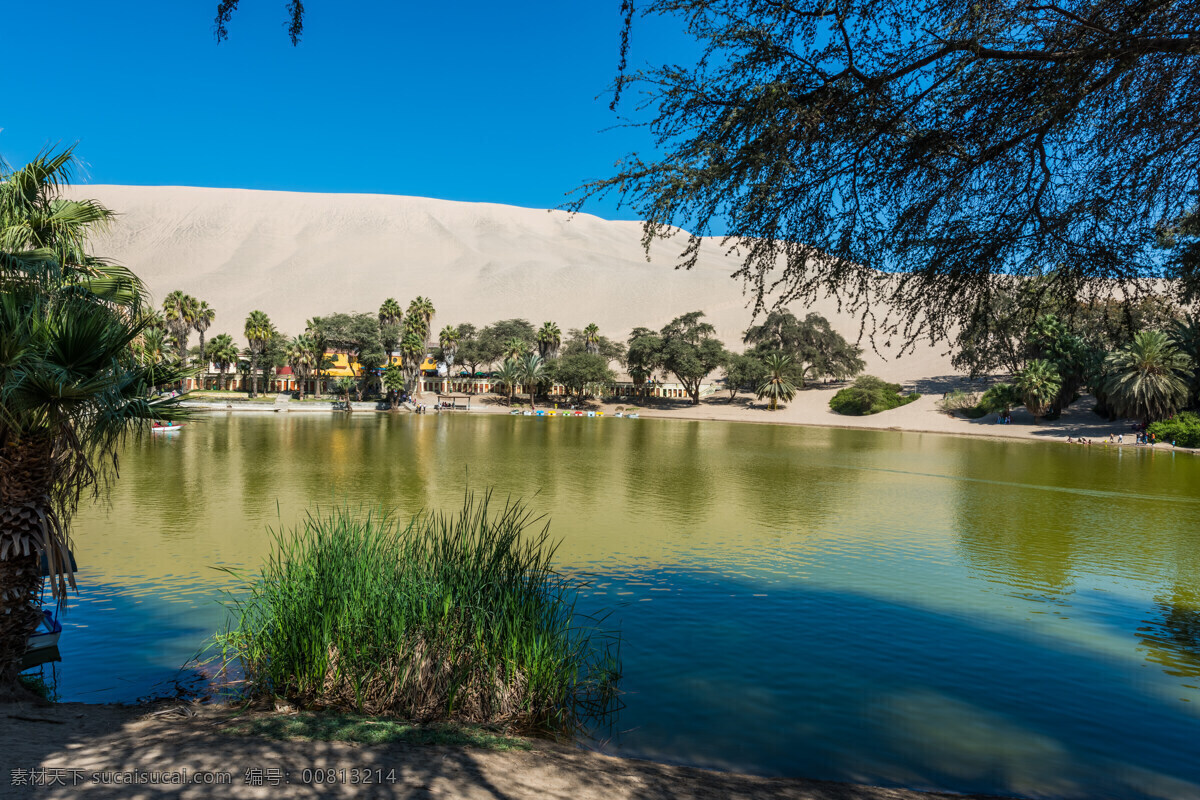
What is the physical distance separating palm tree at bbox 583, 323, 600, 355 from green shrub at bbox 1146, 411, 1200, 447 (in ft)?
190

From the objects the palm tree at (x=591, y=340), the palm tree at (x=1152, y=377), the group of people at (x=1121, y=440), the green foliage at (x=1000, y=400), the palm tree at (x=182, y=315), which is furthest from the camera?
the palm tree at (x=591, y=340)

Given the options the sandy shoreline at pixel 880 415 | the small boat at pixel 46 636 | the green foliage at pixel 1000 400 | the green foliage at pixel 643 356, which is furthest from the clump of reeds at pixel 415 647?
the green foliage at pixel 643 356

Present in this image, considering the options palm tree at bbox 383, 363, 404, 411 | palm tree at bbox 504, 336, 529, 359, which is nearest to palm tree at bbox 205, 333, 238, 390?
palm tree at bbox 383, 363, 404, 411

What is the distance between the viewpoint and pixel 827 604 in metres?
10.5

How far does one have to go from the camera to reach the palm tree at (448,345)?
279ft

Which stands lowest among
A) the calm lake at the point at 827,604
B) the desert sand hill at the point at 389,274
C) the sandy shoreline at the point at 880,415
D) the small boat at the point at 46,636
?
the calm lake at the point at 827,604

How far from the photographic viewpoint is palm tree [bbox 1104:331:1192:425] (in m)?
43.4

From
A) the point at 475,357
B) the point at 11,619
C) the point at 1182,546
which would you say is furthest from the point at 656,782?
the point at 475,357

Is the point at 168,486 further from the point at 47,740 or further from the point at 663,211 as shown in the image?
the point at 663,211

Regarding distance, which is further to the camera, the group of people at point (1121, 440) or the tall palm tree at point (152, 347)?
the group of people at point (1121, 440)

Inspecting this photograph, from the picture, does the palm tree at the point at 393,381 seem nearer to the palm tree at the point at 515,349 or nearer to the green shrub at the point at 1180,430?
the palm tree at the point at 515,349

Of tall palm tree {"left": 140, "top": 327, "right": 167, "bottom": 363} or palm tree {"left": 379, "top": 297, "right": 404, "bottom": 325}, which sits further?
palm tree {"left": 379, "top": 297, "right": 404, "bottom": 325}

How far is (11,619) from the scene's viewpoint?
6.18 meters

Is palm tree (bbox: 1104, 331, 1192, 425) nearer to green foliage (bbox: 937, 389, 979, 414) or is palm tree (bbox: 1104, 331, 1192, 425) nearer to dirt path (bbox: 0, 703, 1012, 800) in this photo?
green foliage (bbox: 937, 389, 979, 414)
